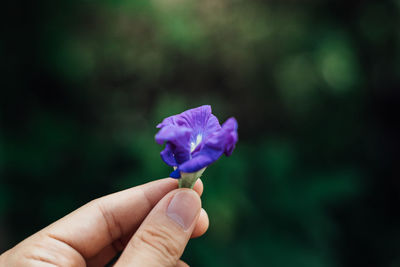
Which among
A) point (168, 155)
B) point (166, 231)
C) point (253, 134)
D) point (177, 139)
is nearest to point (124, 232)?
point (166, 231)

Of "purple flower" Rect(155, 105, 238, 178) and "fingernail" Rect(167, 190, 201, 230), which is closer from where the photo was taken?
"purple flower" Rect(155, 105, 238, 178)

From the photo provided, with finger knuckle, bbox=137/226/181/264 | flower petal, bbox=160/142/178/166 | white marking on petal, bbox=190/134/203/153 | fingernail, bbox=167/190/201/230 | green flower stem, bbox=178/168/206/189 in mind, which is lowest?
finger knuckle, bbox=137/226/181/264

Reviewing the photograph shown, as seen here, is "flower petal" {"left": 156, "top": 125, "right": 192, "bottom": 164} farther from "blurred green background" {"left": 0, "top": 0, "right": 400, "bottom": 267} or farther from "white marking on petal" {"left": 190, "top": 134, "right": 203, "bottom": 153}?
"blurred green background" {"left": 0, "top": 0, "right": 400, "bottom": 267}

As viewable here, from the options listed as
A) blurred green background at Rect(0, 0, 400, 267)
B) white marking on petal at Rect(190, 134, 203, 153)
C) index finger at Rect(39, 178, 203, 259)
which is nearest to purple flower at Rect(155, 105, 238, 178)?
white marking on petal at Rect(190, 134, 203, 153)

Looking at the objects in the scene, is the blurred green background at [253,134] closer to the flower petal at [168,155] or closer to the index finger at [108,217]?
the index finger at [108,217]

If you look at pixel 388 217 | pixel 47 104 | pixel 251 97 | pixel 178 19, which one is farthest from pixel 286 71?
pixel 47 104

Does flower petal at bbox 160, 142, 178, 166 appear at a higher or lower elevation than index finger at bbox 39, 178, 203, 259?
higher

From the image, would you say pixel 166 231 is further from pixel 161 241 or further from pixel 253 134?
pixel 253 134
